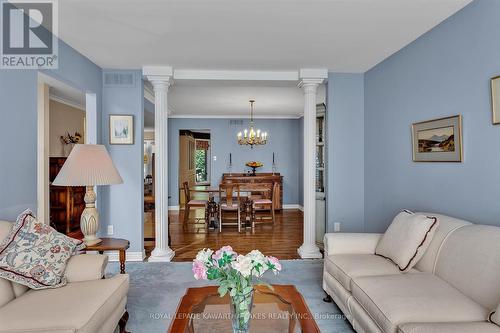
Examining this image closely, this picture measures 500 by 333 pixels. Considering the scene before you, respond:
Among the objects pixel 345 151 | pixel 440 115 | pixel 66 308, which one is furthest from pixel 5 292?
pixel 345 151

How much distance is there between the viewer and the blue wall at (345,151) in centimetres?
417

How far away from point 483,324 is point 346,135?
298 centimetres

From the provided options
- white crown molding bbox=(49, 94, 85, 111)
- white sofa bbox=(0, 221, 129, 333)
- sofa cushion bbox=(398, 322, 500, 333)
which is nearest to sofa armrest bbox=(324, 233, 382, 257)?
sofa cushion bbox=(398, 322, 500, 333)

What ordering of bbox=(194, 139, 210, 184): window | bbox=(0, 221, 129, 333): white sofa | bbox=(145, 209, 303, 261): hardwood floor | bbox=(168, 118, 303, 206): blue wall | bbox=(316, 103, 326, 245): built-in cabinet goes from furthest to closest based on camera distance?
bbox=(194, 139, 210, 184): window < bbox=(168, 118, 303, 206): blue wall < bbox=(316, 103, 326, 245): built-in cabinet < bbox=(145, 209, 303, 261): hardwood floor < bbox=(0, 221, 129, 333): white sofa

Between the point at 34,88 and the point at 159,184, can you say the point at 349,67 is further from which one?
the point at 34,88

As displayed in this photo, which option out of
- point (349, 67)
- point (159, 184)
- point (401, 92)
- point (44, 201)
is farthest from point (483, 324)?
point (44, 201)

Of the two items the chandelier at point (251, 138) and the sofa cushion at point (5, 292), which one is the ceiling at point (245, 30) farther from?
the chandelier at point (251, 138)

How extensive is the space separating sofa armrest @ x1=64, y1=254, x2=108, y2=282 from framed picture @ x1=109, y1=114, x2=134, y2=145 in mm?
2118

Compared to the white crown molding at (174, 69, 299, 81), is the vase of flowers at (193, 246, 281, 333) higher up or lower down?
lower down

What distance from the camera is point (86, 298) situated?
1.80 m

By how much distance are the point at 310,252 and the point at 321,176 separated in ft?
3.96

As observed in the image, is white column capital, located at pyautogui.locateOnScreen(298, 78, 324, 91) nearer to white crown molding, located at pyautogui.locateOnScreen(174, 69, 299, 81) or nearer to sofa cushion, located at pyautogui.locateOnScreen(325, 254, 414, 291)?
white crown molding, located at pyautogui.locateOnScreen(174, 69, 299, 81)

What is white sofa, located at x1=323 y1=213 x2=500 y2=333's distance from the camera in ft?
5.17

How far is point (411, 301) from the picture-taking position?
170 cm
